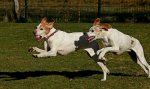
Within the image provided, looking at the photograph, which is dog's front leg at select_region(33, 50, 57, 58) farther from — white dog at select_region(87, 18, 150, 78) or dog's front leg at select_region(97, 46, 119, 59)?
dog's front leg at select_region(97, 46, 119, 59)

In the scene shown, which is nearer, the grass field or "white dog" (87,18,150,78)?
"white dog" (87,18,150,78)

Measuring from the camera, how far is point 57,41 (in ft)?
31.9

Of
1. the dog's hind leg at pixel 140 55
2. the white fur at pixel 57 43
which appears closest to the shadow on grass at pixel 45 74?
the dog's hind leg at pixel 140 55

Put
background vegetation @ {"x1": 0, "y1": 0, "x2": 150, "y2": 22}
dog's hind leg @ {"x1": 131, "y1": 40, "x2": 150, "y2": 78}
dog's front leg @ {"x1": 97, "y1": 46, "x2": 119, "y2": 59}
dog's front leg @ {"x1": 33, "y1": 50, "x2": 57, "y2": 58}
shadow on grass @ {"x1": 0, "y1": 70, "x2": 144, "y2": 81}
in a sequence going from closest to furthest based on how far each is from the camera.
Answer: dog's front leg @ {"x1": 33, "y1": 50, "x2": 57, "y2": 58} → dog's front leg @ {"x1": 97, "y1": 46, "x2": 119, "y2": 59} → dog's hind leg @ {"x1": 131, "y1": 40, "x2": 150, "y2": 78} → shadow on grass @ {"x1": 0, "y1": 70, "x2": 144, "y2": 81} → background vegetation @ {"x1": 0, "y1": 0, "x2": 150, "y2": 22}

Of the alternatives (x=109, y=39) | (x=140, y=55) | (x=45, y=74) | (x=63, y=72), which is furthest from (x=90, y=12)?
(x=109, y=39)

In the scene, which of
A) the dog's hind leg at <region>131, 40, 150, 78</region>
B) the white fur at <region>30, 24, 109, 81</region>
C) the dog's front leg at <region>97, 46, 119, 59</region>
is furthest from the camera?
the dog's hind leg at <region>131, 40, 150, 78</region>

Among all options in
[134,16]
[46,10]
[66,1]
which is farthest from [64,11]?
[66,1]

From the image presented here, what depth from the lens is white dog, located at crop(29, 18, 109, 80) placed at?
955 cm

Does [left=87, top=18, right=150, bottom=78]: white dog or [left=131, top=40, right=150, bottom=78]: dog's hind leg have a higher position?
[left=87, top=18, right=150, bottom=78]: white dog

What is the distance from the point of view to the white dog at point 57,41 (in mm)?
9555

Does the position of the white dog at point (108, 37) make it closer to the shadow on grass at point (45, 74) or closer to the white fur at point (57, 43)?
the white fur at point (57, 43)

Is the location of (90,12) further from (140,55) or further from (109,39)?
(109,39)

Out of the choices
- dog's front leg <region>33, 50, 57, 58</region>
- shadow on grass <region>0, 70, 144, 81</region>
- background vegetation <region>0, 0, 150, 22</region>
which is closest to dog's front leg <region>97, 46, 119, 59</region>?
dog's front leg <region>33, 50, 57, 58</region>

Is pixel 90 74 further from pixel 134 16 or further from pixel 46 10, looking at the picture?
pixel 46 10
